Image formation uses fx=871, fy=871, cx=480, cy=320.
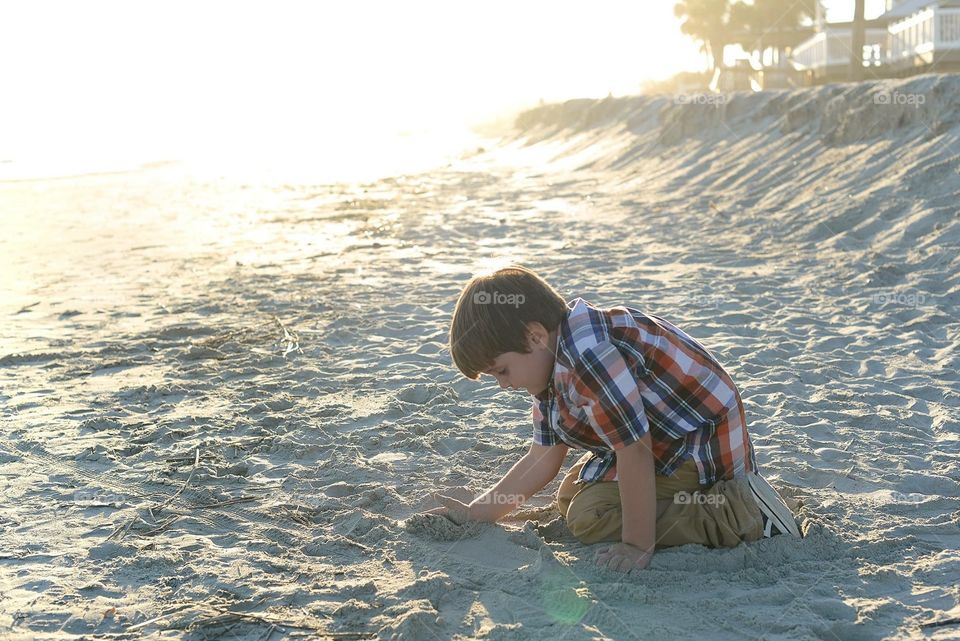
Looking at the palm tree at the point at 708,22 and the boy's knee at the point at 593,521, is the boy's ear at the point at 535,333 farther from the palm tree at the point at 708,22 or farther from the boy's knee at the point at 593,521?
the palm tree at the point at 708,22

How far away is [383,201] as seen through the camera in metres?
12.1

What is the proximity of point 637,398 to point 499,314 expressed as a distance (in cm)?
45

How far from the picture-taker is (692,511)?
2.70 metres

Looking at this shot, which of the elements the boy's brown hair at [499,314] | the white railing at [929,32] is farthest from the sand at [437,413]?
the white railing at [929,32]

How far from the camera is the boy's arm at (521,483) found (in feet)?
9.46

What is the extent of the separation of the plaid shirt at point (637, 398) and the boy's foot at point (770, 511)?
6cm

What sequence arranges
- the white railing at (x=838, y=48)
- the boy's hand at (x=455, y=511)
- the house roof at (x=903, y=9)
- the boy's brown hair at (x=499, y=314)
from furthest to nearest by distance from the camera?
the house roof at (x=903, y=9), the white railing at (x=838, y=48), the boy's hand at (x=455, y=511), the boy's brown hair at (x=499, y=314)

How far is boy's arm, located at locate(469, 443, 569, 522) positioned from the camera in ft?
9.46

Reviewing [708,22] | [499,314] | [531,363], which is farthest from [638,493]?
[708,22]

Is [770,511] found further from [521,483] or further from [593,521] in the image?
[521,483]

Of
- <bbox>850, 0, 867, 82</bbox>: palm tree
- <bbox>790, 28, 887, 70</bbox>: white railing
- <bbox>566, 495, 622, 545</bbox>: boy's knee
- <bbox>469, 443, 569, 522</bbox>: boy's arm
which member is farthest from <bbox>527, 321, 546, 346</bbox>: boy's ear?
<bbox>790, 28, 887, 70</bbox>: white railing

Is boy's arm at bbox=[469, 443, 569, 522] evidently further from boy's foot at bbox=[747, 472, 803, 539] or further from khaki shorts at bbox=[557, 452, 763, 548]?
boy's foot at bbox=[747, 472, 803, 539]

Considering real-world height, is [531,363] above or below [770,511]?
above

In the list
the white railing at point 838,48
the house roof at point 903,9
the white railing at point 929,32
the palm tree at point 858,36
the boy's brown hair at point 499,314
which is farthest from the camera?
the house roof at point 903,9
